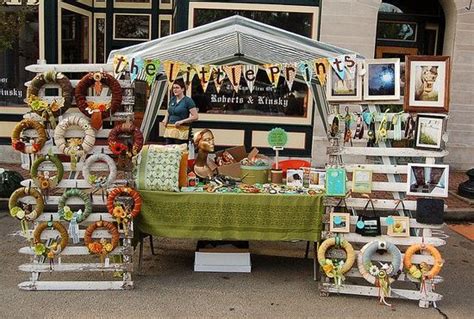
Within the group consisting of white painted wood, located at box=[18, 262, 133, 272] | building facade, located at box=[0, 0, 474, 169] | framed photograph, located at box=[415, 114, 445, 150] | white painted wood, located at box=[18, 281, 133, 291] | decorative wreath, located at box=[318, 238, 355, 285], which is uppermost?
building facade, located at box=[0, 0, 474, 169]

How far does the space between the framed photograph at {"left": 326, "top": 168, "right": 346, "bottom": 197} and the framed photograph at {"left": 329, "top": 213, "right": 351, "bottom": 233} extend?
0.20 m

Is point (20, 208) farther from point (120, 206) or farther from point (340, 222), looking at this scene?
point (340, 222)

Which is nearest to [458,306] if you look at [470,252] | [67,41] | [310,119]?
[470,252]

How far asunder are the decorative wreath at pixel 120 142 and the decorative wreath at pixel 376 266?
2252 millimetres

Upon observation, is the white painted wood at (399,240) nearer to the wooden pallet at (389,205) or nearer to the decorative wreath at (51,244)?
the wooden pallet at (389,205)

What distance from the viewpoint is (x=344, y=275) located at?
466cm

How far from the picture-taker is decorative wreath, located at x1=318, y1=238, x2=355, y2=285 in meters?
4.59

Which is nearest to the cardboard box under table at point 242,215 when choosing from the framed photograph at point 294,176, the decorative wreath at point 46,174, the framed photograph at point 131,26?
the framed photograph at point 294,176

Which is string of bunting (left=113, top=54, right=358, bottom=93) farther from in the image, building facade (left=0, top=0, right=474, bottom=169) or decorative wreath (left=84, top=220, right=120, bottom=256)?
building facade (left=0, top=0, right=474, bottom=169)

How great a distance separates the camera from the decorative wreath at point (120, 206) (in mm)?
4641

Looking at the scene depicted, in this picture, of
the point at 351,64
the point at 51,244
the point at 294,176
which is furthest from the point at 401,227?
the point at 51,244

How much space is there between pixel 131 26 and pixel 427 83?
28.7 feet

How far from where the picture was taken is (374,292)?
4617mm

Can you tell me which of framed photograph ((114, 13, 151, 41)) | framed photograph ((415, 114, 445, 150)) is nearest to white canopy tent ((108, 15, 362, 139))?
framed photograph ((415, 114, 445, 150))
